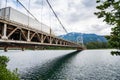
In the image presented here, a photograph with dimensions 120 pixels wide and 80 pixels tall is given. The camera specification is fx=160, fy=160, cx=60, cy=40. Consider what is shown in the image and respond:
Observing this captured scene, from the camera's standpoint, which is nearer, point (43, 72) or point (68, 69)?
point (43, 72)

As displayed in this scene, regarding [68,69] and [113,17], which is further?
[68,69]

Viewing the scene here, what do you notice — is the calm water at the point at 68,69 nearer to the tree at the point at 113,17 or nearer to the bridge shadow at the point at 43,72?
the bridge shadow at the point at 43,72

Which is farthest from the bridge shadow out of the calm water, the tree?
the tree

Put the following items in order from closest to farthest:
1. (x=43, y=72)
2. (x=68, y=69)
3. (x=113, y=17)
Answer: (x=113, y=17) → (x=43, y=72) → (x=68, y=69)

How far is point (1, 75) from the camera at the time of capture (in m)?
13.2

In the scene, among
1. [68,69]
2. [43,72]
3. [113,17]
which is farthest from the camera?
[68,69]

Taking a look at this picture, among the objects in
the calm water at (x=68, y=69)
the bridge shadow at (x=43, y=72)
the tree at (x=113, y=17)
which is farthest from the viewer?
the calm water at (x=68, y=69)

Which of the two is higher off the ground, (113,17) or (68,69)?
(113,17)

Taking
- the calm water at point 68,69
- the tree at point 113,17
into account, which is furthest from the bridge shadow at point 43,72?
the tree at point 113,17

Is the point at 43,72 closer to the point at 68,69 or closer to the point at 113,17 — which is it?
the point at 68,69

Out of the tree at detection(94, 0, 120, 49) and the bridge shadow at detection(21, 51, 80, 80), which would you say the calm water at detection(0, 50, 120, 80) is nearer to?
the bridge shadow at detection(21, 51, 80, 80)

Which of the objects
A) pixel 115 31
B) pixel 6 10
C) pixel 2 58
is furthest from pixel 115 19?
pixel 2 58

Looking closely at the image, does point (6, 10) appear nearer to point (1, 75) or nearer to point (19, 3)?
point (19, 3)

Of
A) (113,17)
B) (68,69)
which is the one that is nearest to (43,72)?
(68,69)
